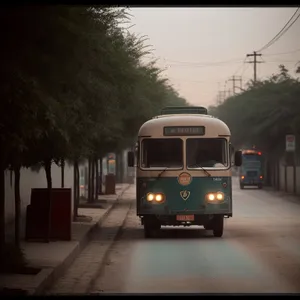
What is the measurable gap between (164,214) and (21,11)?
472 inches

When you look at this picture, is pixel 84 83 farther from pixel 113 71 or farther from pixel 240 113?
pixel 240 113

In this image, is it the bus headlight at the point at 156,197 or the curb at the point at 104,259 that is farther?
the bus headlight at the point at 156,197

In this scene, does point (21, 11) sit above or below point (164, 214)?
above

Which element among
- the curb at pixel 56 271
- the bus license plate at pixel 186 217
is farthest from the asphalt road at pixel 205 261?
the curb at pixel 56 271

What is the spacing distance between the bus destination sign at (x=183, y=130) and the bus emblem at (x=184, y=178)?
43.6 inches

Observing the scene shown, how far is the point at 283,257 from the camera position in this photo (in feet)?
→ 58.6

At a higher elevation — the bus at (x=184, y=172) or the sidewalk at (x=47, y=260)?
the bus at (x=184, y=172)

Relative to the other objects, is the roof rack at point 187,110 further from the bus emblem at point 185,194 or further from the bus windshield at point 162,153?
the bus emblem at point 185,194

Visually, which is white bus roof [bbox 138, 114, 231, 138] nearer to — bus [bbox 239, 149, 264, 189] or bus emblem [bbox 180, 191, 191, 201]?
bus emblem [bbox 180, 191, 191, 201]

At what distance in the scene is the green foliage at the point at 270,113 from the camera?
189ft

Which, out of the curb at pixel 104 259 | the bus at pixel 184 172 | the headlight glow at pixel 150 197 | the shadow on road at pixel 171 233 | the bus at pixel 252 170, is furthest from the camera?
the bus at pixel 252 170

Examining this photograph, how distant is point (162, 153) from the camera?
72.7ft

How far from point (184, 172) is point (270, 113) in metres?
38.4

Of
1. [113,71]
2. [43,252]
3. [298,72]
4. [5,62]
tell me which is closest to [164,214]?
[113,71]
